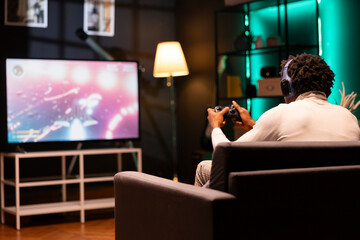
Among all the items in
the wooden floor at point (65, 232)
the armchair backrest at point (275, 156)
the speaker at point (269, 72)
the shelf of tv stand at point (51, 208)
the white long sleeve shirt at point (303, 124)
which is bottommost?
the wooden floor at point (65, 232)

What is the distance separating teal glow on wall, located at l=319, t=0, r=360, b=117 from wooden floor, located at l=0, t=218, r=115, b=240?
221 cm

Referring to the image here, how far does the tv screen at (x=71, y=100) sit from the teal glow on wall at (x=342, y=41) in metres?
1.81

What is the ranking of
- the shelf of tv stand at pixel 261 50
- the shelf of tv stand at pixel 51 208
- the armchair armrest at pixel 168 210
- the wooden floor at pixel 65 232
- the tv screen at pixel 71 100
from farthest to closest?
the shelf of tv stand at pixel 261 50 < the tv screen at pixel 71 100 < the shelf of tv stand at pixel 51 208 < the wooden floor at pixel 65 232 < the armchair armrest at pixel 168 210

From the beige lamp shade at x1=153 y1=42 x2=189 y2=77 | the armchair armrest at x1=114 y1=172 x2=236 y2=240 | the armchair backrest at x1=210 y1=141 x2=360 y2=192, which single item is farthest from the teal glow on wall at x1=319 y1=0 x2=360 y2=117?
the armchair armrest at x1=114 y1=172 x2=236 y2=240

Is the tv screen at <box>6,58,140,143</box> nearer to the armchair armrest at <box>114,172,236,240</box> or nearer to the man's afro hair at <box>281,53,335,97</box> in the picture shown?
the armchair armrest at <box>114,172,236,240</box>

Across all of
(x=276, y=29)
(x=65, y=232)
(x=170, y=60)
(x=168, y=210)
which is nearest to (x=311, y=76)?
(x=168, y=210)

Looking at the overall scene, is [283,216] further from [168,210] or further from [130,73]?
[130,73]

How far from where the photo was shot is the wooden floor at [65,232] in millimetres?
3844

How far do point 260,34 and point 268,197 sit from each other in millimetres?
3776

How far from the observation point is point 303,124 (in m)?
2.03

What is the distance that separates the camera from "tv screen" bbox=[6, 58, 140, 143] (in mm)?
4398

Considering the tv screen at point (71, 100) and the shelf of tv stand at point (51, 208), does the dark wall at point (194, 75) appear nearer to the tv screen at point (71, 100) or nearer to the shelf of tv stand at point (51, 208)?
the tv screen at point (71, 100)

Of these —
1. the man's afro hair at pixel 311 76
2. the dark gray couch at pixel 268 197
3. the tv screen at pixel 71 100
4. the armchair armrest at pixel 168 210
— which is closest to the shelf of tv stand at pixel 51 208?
the tv screen at pixel 71 100

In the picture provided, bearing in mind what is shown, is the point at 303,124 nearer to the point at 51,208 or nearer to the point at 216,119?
the point at 216,119
